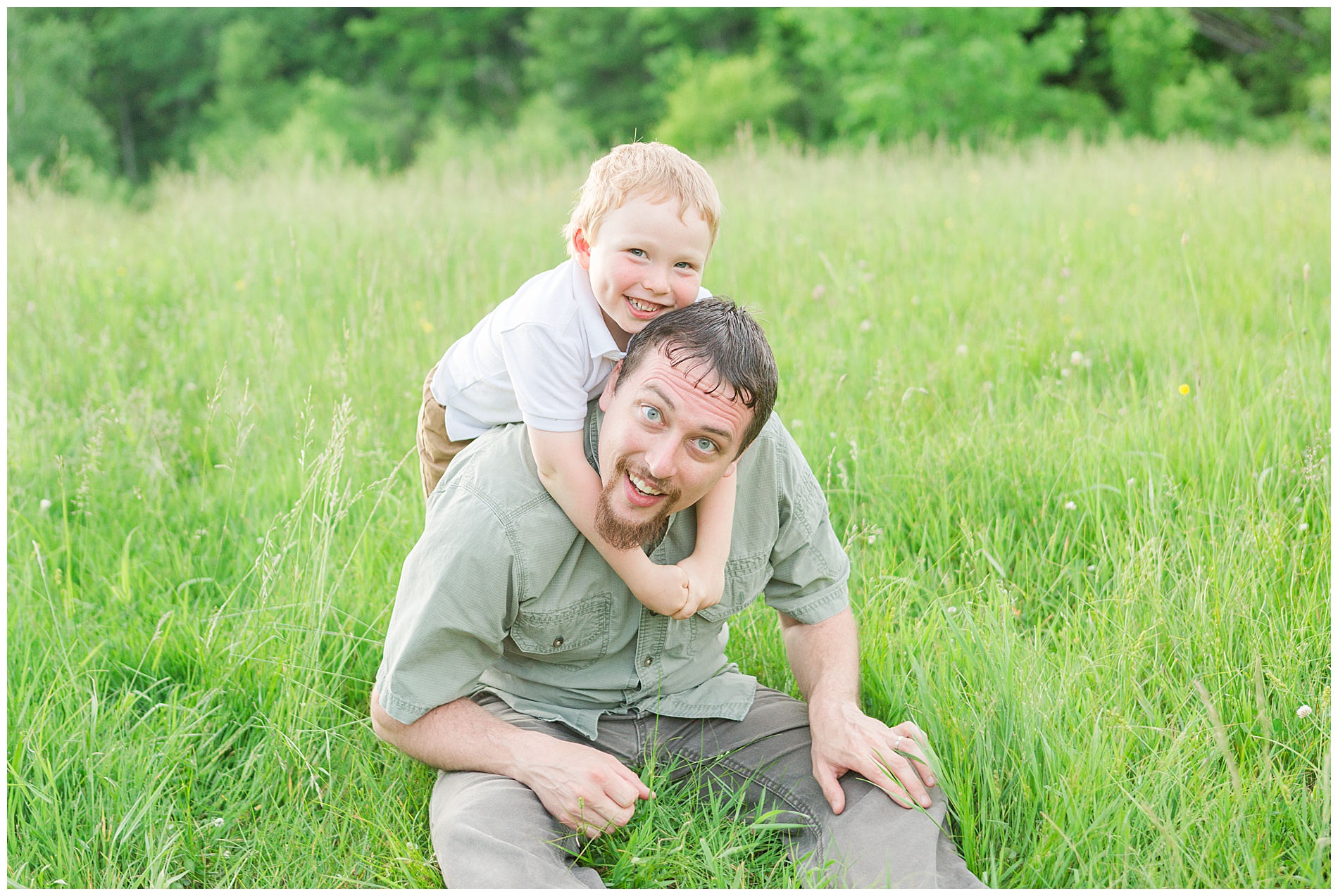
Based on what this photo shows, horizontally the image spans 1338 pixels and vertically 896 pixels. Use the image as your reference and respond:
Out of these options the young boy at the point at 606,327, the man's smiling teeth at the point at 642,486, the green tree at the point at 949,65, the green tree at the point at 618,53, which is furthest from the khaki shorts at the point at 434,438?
the green tree at the point at 618,53

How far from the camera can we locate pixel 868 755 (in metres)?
2.04

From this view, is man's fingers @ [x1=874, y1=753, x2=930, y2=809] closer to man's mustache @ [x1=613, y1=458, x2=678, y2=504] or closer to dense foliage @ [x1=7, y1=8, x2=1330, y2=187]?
man's mustache @ [x1=613, y1=458, x2=678, y2=504]

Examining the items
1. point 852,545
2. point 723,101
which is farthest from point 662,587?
point 723,101

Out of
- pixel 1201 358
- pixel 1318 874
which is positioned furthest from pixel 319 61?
pixel 1318 874

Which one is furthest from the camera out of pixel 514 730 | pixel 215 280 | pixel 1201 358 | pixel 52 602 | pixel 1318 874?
pixel 215 280

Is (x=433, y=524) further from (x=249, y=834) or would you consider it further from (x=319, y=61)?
(x=319, y=61)

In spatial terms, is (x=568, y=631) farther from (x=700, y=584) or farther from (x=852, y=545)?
(x=852, y=545)

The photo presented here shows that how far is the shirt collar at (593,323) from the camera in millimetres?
2178

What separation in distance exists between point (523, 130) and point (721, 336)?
733 inches

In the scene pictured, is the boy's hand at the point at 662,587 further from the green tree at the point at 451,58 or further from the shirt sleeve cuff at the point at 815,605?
the green tree at the point at 451,58

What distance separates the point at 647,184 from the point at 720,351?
0.45 metres

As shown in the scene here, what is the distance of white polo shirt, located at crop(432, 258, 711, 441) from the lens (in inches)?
80.1

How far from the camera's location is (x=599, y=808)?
1.90m

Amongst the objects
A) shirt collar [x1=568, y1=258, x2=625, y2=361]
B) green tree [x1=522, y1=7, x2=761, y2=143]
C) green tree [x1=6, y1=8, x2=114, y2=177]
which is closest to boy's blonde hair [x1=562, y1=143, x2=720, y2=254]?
shirt collar [x1=568, y1=258, x2=625, y2=361]
